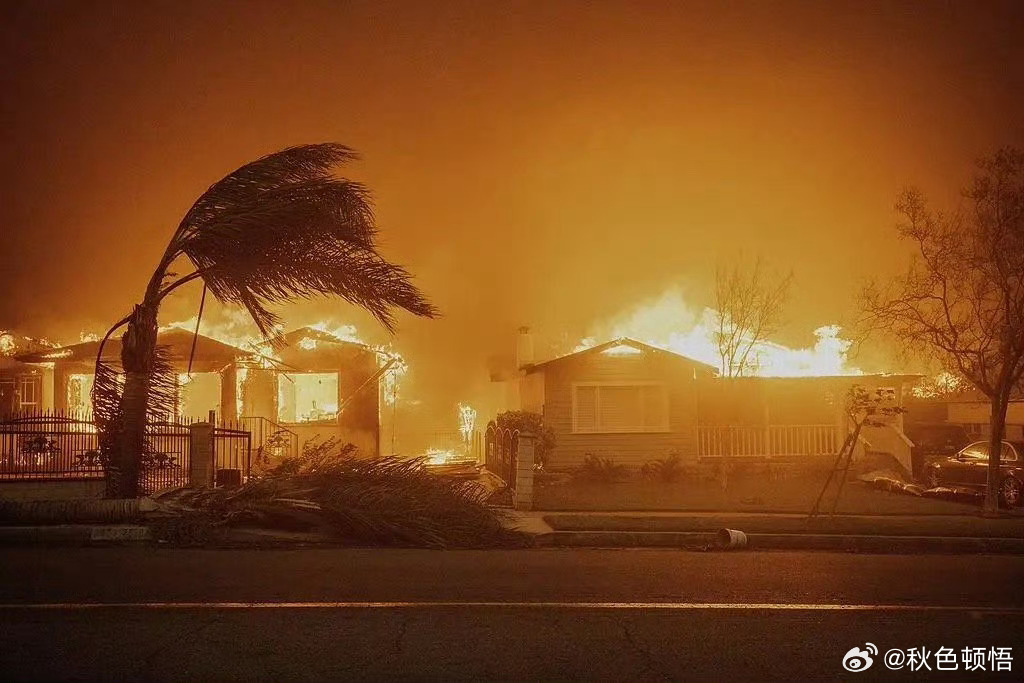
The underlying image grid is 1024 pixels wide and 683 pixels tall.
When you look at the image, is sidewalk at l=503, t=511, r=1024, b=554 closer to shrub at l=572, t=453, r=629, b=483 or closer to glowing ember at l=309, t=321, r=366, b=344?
shrub at l=572, t=453, r=629, b=483

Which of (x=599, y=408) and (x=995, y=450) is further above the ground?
(x=599, y=408)

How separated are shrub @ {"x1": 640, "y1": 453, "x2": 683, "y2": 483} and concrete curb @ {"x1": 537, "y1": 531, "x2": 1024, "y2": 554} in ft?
35.9

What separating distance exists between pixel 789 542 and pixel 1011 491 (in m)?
9.31

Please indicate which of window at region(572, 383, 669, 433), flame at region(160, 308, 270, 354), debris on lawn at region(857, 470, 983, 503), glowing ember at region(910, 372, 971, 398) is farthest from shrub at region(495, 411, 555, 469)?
glowing ember at region(910, 372, 971, 398)

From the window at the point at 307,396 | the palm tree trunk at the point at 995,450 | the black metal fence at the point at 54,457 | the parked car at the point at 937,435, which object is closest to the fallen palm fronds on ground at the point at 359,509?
the black metal fence at the point at 54,457

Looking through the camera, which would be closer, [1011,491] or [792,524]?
[792,524]

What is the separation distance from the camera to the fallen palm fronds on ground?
1138 centimetres

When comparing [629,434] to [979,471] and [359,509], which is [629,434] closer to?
[979,471]

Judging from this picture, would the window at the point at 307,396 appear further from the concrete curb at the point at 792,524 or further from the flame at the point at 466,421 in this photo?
the concrete curb at the point at 792,524

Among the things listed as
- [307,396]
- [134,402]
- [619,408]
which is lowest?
[619,408]

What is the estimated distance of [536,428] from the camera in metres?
22.0

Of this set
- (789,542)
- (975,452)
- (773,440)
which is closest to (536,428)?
(773,440)

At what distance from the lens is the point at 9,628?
6402 millimetres

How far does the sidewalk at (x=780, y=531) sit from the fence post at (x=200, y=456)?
530 centimetres
